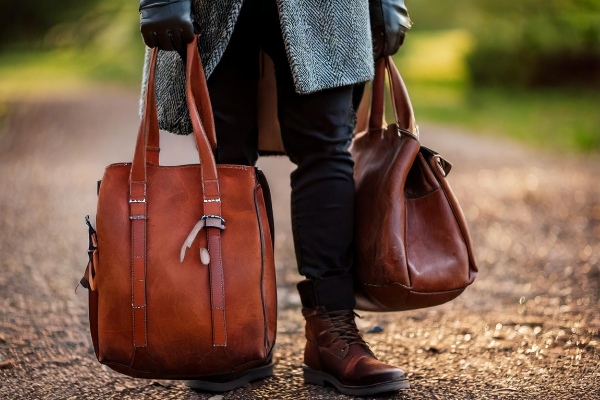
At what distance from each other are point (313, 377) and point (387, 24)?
99 cm

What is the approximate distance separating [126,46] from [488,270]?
17239 millimetres

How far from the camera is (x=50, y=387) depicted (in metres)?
2.12

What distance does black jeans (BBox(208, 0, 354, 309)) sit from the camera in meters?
1.99

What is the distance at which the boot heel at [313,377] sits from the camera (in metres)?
2.08

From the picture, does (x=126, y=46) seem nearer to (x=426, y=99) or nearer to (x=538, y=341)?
(x=426, y=99)

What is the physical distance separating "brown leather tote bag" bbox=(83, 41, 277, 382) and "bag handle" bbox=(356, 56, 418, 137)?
54 centimetres

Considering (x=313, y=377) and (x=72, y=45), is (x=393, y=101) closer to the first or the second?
(x=313, y=377)

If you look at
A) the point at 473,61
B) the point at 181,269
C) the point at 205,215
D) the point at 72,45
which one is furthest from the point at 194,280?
the point at 72,45

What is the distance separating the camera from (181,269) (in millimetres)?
1744

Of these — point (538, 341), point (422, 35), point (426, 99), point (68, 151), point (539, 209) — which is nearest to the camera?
point (538, 341)

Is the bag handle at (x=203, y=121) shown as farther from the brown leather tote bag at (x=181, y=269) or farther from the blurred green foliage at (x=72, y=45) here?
the blurred green foliage at (x=72, y=45)

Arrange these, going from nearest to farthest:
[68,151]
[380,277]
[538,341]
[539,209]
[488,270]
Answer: [380,277], [538,341], [488,270], [539,209], [68,151]

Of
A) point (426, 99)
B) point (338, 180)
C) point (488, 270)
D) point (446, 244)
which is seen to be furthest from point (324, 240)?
point (426, 99)

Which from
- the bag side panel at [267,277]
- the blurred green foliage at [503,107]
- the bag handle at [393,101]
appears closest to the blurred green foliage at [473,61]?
the blurred green foliage at [503,107]
